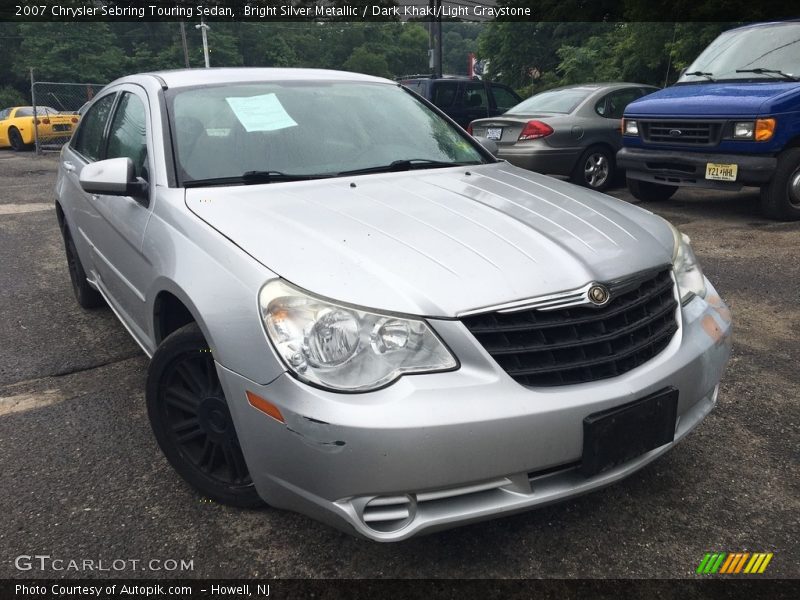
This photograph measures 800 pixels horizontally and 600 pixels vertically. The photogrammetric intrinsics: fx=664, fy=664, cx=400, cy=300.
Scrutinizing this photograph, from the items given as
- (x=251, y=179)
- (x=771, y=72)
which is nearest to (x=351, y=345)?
(x=251, y=179)

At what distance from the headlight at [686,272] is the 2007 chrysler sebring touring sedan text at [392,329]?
13 millimetres

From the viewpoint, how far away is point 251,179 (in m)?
2.71

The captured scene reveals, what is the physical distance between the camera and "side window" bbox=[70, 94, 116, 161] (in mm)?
3836

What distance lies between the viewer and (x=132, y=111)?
3.33 meters

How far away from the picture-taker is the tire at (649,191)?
7.75 metres

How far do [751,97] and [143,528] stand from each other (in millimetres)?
6216

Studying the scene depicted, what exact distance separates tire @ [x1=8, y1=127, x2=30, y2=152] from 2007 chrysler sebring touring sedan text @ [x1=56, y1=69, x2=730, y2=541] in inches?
754

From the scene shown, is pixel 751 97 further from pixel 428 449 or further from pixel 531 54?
pixel 531 54

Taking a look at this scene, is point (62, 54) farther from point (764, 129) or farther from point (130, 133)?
point (130, 133)

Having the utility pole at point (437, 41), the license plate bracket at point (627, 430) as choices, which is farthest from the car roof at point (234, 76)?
the utility pole at point (437, 41)

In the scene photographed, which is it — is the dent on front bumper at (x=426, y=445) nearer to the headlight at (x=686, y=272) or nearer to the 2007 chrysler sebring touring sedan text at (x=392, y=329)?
the 2007 chrysler sebring touring sedan text at (x=392, y=329)

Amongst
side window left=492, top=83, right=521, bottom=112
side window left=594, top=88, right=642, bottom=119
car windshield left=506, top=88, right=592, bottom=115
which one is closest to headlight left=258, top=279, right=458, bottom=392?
car windshield left=506, top=88, right=592, bottom=115

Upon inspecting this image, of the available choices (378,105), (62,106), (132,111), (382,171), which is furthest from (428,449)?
(62,106)

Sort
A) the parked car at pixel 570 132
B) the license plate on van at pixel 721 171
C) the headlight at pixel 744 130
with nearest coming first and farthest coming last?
the headlight at pixel 744 130 < the license plate on van at pixel 721 171 < the parked car at pixel 570 132
